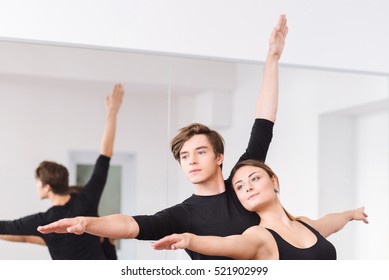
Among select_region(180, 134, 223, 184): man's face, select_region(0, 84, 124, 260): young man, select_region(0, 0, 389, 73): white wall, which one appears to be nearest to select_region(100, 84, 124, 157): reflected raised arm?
select_region(0, 84, 124, 260): young man

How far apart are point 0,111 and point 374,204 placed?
4.64ft

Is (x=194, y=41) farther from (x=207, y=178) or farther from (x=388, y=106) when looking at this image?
(x=388, y=106)

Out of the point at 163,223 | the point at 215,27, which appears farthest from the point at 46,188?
the point at 215,27

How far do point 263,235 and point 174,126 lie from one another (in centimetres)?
57

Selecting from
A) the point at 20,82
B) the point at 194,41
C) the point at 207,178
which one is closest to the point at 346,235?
the point at 207,178

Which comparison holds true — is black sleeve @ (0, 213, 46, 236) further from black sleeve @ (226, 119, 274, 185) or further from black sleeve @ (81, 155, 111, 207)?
black sleeve @ (226, 119, 274, 185)

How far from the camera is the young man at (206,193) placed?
6.31 feet

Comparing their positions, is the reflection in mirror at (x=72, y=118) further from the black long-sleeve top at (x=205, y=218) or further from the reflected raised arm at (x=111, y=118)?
the black long-sleeve top at (x=205, y=218)

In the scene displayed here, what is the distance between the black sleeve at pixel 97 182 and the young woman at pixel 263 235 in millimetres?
440

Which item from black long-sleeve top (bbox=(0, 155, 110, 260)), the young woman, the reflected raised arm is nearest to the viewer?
the young woman

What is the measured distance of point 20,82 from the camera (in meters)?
2.21

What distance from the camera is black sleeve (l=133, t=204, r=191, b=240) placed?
190 cm

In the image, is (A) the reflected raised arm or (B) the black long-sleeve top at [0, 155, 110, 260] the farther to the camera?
(A) the reflected raised arm

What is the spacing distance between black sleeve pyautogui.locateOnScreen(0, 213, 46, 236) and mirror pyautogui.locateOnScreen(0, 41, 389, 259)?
0.06ft
